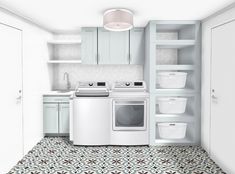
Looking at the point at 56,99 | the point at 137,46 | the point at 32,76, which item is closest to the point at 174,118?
the point at 137,46

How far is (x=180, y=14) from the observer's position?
3508 millimetres

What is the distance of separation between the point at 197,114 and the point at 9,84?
3011 mm

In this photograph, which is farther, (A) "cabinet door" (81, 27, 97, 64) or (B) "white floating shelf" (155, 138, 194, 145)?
(A) "cabinet door" (81, 27, 97, 64)

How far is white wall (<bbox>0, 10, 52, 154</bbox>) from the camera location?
3670 mm

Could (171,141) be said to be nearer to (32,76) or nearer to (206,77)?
(206,77)

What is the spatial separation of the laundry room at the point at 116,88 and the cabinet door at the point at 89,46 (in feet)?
0.06

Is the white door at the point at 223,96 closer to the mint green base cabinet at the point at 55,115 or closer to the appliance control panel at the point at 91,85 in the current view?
the appliance control panel at the point at 91,85

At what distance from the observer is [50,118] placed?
4.56 meters

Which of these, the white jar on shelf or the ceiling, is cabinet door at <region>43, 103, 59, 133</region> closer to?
the ceiling

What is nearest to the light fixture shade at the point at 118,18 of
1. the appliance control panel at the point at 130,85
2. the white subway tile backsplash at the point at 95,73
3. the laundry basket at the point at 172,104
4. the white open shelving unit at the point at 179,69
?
the white open shelving unit at the point at 179,69

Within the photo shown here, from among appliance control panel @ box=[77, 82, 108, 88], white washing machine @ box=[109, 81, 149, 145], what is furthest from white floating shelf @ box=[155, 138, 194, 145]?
appliance control panel @ box=[77, 82, 108, 88]

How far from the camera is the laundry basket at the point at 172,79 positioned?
4.02m

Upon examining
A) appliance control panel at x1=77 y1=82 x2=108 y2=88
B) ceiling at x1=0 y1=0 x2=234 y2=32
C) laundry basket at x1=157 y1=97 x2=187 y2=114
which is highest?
ceiling at x1=0 y1=0 x2=234 y2=32

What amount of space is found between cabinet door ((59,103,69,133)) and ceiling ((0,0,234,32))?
1.54 m
